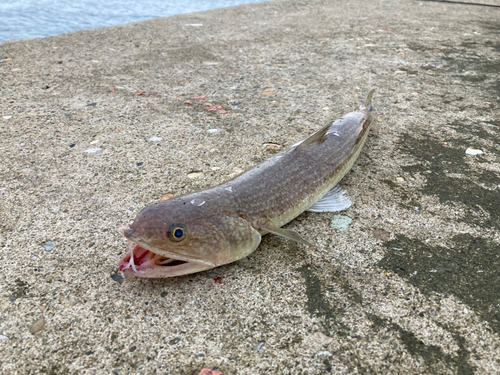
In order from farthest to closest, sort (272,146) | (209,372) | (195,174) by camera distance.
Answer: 1. (272,146)
2. (195,174)
3. (209,372)

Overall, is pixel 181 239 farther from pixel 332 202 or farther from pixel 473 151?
pixel 473 151

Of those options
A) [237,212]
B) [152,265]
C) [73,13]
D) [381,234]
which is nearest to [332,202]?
[381,234]

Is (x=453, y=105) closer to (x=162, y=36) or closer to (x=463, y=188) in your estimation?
(x=463, y=188)

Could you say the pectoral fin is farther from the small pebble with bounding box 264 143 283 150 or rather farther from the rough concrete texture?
the small pebble with bounding box 264 143 283 150

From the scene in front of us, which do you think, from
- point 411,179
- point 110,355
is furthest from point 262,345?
point 411,179

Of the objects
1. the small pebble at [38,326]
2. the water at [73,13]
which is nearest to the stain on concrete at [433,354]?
the small pebble at [38,326]

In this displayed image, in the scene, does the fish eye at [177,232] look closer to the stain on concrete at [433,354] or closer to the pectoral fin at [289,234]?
the pectoral fin at [289,234]
